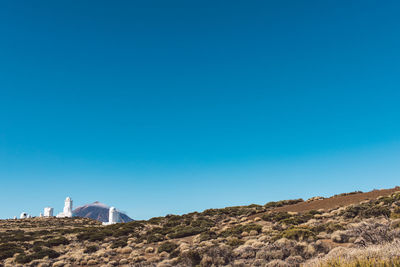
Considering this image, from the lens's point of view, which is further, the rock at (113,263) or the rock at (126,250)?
the rock at (126,250)

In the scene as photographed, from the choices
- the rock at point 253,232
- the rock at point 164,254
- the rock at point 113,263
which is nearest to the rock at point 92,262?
the rock at point 113,263

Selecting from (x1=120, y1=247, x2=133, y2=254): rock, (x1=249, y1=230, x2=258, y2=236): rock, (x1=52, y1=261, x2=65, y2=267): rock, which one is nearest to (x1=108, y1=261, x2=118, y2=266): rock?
(x1=120, y1=247, x2=133, y2=254): rock

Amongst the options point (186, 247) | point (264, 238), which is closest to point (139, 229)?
point (186, 247)

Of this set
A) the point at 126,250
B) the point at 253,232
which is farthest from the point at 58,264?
the point at 253,232

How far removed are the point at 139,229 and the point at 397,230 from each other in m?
25.8

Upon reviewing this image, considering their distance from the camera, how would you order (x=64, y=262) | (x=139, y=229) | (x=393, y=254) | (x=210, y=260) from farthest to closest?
1. (x=139, y=229)
2. (x=64, y=262)
3. (x=210, y=260)
4. (x=393, y=254)

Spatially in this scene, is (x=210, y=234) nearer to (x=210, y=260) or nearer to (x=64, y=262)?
(x=210, y=260)

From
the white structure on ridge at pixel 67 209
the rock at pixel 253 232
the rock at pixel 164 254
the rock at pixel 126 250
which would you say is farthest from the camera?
the white structure on ridge at pixel 67 209

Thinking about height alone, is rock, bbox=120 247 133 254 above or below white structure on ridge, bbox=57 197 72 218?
below

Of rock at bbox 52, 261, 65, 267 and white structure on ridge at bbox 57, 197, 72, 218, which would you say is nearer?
rock at bbox 52, 261, 65, 267

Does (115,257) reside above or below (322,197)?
below

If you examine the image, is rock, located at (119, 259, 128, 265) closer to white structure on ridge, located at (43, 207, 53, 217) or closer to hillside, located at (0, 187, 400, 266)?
hillside, located at (0, 187, 400, 266)

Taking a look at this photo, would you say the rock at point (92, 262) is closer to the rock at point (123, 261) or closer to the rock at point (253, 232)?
the rock at point (123, 261)

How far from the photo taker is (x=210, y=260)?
1190 centimetres
